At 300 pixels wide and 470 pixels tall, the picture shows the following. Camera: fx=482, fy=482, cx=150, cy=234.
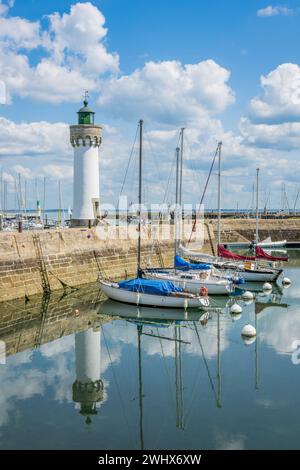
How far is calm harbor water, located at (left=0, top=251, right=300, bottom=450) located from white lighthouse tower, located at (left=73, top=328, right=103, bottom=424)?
35 mm

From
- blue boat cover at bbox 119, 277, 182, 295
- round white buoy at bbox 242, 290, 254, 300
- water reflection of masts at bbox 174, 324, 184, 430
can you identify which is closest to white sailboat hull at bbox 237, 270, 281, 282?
round white buoy at bbox 242, 290, 254, 300

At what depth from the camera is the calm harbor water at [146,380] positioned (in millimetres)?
12148

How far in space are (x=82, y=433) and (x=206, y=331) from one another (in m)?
10.6

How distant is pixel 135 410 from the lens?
537 inches

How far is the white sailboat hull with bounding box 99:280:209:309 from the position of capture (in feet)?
83.1

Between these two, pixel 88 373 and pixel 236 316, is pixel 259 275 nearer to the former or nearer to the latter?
pixel 236 316

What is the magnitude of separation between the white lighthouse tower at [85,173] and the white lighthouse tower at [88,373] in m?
18.0

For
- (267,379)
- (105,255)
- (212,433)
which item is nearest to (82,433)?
(212,433)

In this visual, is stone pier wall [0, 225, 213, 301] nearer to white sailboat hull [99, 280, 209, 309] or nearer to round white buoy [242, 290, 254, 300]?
white sailboat hull [99, 280, 209, 309]

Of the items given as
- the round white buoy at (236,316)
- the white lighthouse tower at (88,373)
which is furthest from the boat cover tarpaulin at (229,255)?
the white lighthouse tower at (88,373)

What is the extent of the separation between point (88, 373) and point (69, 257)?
55.0 feet

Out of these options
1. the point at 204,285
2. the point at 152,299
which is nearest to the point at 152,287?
the point at 152,299

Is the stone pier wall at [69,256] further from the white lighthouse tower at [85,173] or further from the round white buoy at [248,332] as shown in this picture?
the round white buoy at [248,332]

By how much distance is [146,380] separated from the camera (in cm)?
1609
